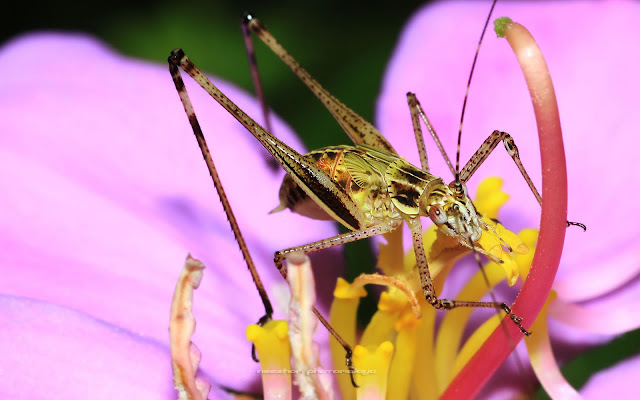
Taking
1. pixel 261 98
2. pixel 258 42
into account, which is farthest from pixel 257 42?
pixel 261 98

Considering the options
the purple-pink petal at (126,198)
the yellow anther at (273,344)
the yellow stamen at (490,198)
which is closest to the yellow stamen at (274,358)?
the yellow anther at (273,344)

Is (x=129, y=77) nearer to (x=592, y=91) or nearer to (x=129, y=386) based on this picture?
(x=129, y=386)

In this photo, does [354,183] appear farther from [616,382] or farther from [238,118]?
[616,382]

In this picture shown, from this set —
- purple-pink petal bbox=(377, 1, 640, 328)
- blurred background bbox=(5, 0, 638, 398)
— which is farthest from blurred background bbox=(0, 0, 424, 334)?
purple-pink petal bbox=(377, 1, 640, 328)

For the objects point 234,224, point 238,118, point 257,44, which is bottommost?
point 234,224

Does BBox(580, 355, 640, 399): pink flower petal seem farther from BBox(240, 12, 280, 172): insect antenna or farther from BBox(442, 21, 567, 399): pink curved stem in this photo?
BBox(240, 12, 280, 172): insect antenna

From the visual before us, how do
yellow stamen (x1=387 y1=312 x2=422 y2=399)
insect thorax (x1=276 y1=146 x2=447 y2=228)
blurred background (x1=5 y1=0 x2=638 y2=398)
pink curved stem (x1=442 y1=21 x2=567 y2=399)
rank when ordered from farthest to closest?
blurred background (x1=5 y1=0 x2=638 y2=398)
insect thorax (x1=276 y1=146 x2=447 y2=228)
yellow stamen (x1=387 y1=312 x2=422 y2=399)
pink curved stem (x1=442 y1=21 x2=567 y2=399)
